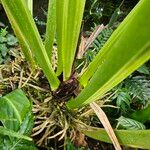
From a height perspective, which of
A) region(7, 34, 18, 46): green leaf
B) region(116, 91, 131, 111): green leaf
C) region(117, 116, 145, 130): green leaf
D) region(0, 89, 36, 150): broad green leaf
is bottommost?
region(117, 116, 145, 130): green leaf

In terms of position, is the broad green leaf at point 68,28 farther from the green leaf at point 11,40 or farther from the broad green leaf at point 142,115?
the green leaf at point 11,40

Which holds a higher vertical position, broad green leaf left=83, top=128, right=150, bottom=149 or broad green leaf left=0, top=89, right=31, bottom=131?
broad green leaf left=0, top=89, right=31, bottom=131

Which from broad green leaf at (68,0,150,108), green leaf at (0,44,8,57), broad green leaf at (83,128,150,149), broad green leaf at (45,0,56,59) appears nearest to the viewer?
broad green leaf at (68,0,150,108)

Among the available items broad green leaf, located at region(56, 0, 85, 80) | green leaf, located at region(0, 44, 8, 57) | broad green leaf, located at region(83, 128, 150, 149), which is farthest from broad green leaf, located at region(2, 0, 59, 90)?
green leaf, located at region(0, 44, 8, 57)

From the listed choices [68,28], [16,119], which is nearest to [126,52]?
[68,28]

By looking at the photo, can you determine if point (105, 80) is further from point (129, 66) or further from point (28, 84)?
point (28, 84)

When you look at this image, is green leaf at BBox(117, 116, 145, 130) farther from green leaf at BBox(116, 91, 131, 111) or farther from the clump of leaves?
the clump of leaves

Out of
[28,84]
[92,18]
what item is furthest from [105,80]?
[92,18]

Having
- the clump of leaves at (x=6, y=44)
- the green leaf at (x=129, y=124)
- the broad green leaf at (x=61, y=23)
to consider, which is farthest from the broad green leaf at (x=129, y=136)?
the clump of leaves at (x=6, y=44)
